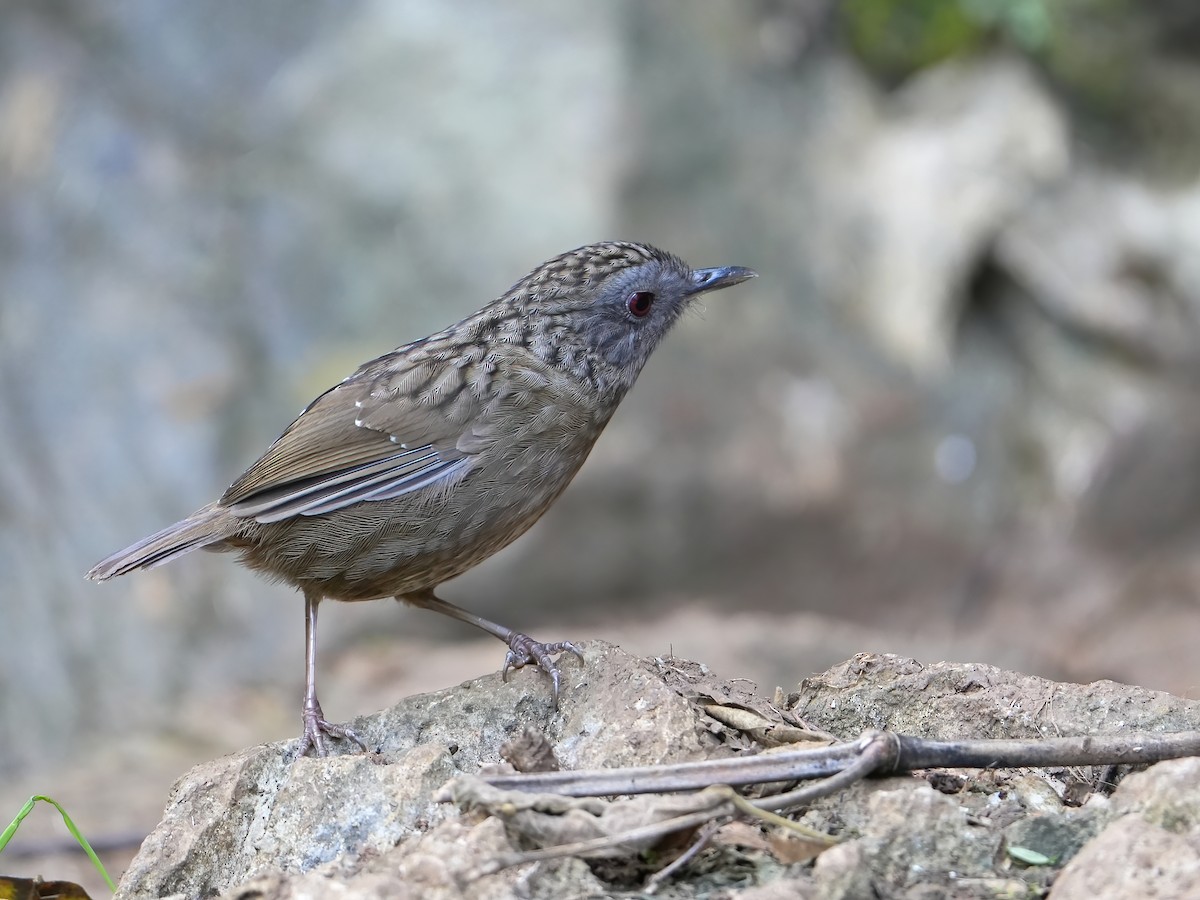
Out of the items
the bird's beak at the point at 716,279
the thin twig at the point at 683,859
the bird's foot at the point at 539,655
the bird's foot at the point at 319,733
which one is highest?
the bird's beak at the point at 716,279

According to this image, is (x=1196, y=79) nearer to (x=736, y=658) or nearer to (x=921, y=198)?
(x=921, y=198)

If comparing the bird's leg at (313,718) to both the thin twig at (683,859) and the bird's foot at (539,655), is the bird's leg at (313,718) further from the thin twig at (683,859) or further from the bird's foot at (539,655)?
the thin twig at (683,859)

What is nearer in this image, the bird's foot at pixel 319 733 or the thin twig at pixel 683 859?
the thin twig at pixel 683 859

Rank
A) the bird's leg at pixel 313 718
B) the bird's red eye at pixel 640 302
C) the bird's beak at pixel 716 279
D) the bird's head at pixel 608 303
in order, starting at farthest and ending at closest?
the bird's beak at pixel 716 279 → the bird's red eye at pixel 640 302 → the bird's head at pixel 608 303 → the bird's leg at pixel 313 718

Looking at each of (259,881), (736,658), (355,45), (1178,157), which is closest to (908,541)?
(736,658)

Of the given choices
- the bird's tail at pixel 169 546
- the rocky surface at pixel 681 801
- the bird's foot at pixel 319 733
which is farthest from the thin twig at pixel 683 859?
the bird's tail at pixel 169 546

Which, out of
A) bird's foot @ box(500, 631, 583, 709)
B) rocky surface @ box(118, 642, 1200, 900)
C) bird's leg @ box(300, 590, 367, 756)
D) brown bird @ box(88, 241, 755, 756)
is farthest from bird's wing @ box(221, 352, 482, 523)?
rocky surface @ box(118, 642, 1200, 900)

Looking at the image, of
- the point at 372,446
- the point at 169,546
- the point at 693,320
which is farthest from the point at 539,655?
the point at 693,320
